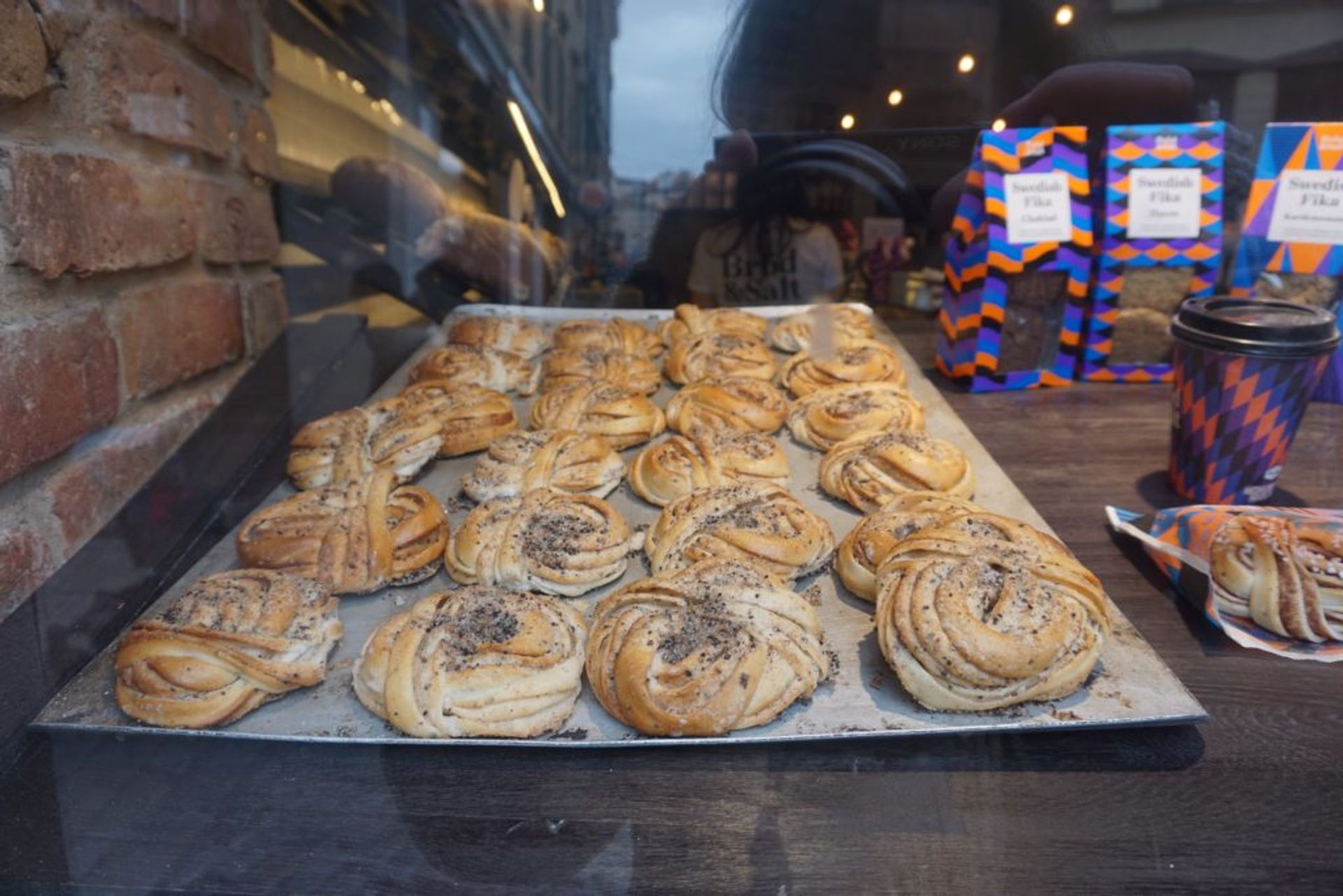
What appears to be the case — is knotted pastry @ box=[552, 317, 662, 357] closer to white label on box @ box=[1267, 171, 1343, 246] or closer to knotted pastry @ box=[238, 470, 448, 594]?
knotted pastry @ box=[238, 470, 448, 594]

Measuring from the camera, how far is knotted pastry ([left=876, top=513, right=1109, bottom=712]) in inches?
61.1

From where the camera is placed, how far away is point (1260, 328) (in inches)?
82.9

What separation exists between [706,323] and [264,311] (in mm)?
1519

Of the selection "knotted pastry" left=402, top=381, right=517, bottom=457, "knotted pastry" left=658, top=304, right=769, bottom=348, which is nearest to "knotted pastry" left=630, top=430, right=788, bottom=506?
"knotted pastry" left=402, top=381, right=517, bottom=457

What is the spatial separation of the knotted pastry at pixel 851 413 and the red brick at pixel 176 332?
1780 mm

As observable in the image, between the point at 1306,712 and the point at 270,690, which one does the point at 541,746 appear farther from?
the point at 1306,712

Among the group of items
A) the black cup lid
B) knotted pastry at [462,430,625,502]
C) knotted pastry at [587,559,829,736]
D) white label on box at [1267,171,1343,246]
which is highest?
white label on box at [1267,171,1343,246]

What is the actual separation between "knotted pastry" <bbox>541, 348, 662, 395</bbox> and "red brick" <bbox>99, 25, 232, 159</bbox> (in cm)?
129

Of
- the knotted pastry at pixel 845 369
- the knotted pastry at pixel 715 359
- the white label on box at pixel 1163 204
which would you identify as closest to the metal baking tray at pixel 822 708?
the knotted pastry at pixel 845 369

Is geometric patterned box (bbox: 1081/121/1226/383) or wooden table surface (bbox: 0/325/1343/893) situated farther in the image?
geometric patterned box (bbox: 1081/121/1226/383)

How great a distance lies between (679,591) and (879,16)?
1664mm

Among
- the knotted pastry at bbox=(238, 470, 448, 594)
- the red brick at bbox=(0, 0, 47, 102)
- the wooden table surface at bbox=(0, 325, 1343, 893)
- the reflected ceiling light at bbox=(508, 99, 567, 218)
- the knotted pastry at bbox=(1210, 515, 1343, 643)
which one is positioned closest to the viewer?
the wooden table surface at bbox=(0, 325, 1343, 893)

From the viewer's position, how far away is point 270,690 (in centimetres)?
160

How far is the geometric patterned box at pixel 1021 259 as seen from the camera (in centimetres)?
296
